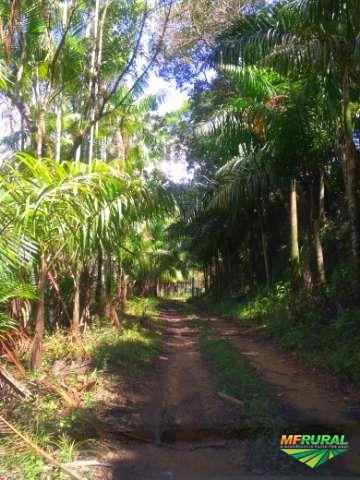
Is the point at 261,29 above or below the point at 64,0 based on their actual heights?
below

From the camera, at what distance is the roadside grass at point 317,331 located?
274 inches

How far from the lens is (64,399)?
5.46 m

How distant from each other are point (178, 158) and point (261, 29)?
15423mm

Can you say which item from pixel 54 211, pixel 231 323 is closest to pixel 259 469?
pixel 54 211

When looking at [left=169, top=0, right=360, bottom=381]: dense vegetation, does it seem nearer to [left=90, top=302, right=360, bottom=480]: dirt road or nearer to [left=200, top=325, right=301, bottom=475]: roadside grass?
[left=90, top=302, right=360, bottom=480]: dirt road

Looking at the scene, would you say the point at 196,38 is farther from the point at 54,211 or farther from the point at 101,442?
the point at 101,442

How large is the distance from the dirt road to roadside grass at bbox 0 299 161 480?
287 millimetres

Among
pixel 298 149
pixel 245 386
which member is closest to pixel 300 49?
pixel 298 149

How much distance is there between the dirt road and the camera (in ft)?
13.3

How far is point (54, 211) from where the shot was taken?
5492mm

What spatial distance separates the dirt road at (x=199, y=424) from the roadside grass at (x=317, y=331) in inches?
15.1

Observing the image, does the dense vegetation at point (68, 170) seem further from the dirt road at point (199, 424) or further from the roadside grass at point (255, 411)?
the roadside grass at point (255, 411)

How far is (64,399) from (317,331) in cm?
527

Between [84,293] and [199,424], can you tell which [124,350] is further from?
[199,424]
